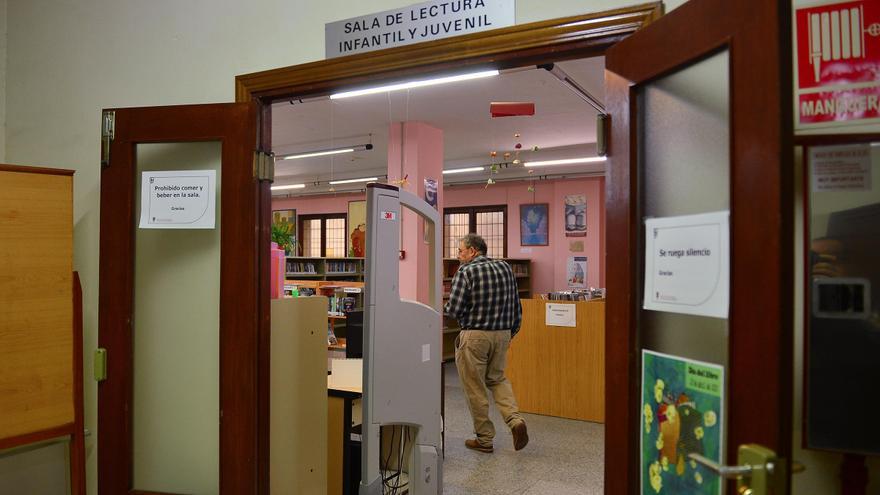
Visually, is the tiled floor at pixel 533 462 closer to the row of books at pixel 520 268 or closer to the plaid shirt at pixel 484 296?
the plaid shirt at pixel 484 296

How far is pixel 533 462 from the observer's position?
4.54 m

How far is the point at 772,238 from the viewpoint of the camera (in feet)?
3.57

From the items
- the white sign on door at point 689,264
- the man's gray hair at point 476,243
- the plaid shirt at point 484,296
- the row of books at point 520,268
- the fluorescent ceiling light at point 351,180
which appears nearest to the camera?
the white sign on door at point 689,264

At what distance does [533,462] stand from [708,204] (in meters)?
3.63

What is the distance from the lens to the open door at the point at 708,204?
1.08m

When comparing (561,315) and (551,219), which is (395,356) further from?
(551,219)

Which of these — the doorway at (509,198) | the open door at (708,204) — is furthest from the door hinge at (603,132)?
the doorway at (509,198)

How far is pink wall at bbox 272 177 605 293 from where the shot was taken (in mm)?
10805

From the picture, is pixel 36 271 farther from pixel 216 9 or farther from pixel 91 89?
pixel 216 9

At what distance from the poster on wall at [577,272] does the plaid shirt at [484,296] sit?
21.0ft

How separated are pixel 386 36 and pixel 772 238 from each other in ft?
4.67

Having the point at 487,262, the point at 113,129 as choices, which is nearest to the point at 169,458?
the point at 113,129

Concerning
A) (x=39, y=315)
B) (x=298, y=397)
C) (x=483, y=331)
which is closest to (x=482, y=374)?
(x=483, y=331)

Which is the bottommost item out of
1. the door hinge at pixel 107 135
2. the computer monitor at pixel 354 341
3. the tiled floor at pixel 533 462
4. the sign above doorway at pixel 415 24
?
the tiled floor at pixel 533 462
